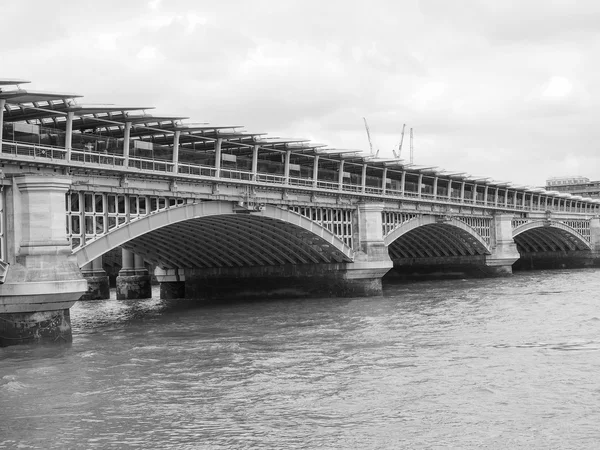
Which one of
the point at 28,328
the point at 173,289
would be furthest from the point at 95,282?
the point at 28,328

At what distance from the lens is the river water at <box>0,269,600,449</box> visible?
1691 centimetres

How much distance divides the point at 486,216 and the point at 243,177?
39028 mm

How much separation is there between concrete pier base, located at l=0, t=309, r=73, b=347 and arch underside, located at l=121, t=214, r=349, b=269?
15.8 metres

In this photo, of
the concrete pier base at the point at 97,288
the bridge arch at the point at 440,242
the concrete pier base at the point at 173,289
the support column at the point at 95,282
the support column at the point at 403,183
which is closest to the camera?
the concrete pier base at the point at 173,289

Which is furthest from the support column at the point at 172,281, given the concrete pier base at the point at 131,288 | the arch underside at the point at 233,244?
the concrete pier base at the point at 131,288

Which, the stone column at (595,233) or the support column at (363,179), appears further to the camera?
the stone column at (595,233)

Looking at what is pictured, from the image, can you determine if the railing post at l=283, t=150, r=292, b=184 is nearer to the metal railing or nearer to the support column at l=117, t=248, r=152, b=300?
the metal railing

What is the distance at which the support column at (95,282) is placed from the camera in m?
65.1

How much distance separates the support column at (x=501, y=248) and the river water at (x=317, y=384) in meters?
37.6

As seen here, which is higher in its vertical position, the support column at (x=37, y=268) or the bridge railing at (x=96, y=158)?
the bridge railing at (x=96, y=158)

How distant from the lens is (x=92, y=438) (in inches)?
672

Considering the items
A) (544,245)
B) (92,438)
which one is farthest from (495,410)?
(544,245)

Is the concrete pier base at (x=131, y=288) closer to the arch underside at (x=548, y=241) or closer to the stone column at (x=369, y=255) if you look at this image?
the stone column at (x=369, y=255)

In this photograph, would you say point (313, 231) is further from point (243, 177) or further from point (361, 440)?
point (361, 440)
